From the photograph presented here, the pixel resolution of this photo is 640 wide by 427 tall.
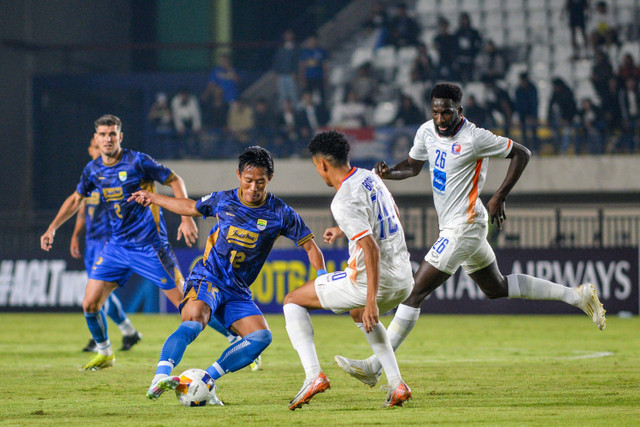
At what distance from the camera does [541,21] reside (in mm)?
24984

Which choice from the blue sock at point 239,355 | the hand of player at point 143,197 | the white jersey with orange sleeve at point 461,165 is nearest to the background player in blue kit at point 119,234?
the hand of player at point 143,197

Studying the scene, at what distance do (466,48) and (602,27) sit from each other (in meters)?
3.56

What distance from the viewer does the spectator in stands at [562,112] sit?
2158cm

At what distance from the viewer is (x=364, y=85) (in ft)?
77.3

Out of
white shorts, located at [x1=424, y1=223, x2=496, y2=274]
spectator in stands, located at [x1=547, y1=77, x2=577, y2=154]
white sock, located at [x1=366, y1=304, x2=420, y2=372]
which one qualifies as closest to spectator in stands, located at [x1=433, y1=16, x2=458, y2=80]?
spectator in stands, located at [x1=547, y1=77, x2=577, y2=154]

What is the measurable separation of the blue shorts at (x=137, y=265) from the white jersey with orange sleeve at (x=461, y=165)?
313 cm

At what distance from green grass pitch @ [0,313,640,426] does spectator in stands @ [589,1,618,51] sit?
1116 centimetres

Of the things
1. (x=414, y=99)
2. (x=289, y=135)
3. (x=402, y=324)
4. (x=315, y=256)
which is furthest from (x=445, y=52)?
(x=315, y=256)

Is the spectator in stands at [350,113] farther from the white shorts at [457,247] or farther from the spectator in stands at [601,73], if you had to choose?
the white shorts at [457,247]

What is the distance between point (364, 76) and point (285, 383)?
16.7 m

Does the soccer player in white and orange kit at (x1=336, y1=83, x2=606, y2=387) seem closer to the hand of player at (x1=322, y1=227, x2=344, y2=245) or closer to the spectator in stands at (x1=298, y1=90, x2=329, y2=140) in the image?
the hand of player at (x1=322, y1=227, x2=344, y2=245)

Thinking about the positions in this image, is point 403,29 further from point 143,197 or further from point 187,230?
point 143,197

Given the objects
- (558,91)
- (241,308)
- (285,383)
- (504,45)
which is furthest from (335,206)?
(504,45)

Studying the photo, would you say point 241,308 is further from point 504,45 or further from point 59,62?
point 59,62
